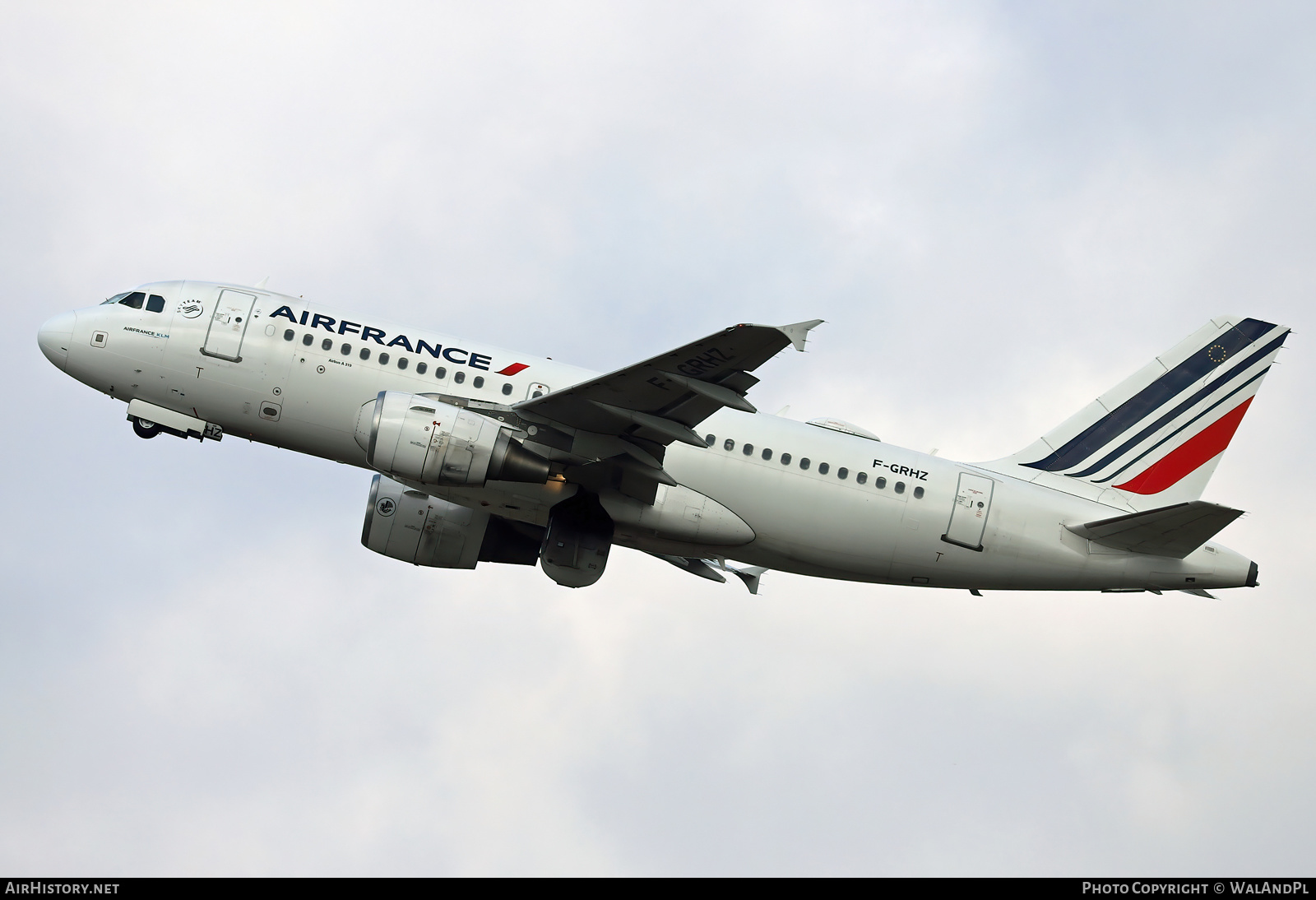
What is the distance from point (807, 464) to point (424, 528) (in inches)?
446

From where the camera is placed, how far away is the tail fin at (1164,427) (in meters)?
33.9

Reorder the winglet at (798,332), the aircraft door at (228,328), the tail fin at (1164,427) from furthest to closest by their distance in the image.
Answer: the tail fin at (1164,427)
the aircraft door at (228,328)
the winglet at (798,332)

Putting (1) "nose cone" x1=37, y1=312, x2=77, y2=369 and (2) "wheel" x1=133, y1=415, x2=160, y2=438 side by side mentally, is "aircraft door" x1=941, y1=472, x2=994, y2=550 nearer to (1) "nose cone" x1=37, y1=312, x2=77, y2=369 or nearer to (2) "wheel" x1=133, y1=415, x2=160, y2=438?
(2) "wheel" x1=133, y1=415, x2=160, y2=438

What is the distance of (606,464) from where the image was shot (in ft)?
95.2

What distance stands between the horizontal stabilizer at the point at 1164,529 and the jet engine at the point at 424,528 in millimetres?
15441

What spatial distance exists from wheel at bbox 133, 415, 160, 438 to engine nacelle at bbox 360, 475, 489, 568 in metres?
6.24

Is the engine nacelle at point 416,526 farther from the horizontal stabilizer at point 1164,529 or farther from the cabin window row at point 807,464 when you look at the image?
the horizontal stabilizer at point 1164,529

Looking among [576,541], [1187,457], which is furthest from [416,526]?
[1187,457]

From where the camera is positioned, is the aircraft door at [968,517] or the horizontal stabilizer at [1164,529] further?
the aircraft door at [968,517]

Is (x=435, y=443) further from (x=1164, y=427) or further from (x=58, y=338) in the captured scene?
(x=1164, y=427)

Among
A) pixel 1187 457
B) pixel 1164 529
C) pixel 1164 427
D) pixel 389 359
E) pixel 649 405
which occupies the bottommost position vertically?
pixel 1164 529

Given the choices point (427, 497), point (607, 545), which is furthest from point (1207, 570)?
point (427, 497)

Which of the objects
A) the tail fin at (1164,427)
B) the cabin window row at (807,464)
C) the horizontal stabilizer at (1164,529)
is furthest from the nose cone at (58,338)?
the horizontal stabilizer at (1164,529)

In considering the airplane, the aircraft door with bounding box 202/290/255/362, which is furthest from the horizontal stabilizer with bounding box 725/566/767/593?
the aircraft door with bounding box 202/290/255/362
